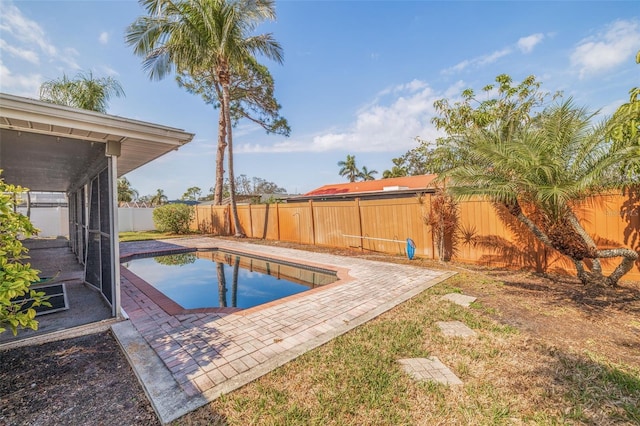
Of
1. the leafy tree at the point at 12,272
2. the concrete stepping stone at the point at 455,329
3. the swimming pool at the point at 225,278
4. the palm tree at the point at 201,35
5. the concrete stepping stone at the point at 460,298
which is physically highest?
the palm tree at the point at 201,35

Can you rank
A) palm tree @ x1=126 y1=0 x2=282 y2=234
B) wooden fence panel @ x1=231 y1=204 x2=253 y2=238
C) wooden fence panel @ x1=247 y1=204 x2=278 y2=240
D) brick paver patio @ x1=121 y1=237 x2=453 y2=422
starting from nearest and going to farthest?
brick paver patio @ x1=121 y1=237 x2=453 y2=422 < palm tree @ x1=126 y1=0 x2=282 y2=234 < wooden fence panel @ x1=247 y1=204 x2=278 y2=240 < wooden fence panel @ x1=231 y1=204 x2=253 y2=238

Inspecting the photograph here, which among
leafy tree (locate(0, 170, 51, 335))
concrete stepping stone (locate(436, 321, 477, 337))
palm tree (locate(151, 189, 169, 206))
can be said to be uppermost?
palm tree (locate(151, 189, 169, 206))

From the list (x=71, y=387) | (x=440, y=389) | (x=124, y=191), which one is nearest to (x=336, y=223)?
(x=440, y=389)

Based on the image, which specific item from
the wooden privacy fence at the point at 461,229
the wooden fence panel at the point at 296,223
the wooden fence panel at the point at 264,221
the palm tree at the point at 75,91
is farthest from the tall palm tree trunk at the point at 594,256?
the palm tree at the point at 75,91

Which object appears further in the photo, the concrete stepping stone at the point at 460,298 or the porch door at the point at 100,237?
the concrete stepping stone at the point at 460,298

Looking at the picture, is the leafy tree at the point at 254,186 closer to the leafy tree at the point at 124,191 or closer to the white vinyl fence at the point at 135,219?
the leafy tree at the point at 124,191

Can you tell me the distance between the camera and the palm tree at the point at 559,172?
4473 mm

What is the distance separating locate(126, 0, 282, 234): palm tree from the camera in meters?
11.6

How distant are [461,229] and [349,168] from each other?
37858 mm

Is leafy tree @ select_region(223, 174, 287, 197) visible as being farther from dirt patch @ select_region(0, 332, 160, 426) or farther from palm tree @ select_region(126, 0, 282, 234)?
dirt patch @ select_region(0, 332, 160, 426)

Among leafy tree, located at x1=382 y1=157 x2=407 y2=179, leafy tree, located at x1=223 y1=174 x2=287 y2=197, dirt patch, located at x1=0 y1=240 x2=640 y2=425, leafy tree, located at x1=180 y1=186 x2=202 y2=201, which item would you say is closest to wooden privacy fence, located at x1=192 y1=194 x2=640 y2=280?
dirt patch, located at x1=0 y1=240 x2=640 y2=425

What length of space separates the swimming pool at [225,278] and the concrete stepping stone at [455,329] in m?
3.30

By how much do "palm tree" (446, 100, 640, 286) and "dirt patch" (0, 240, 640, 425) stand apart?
33.3 inches

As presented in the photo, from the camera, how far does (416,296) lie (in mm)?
4996
